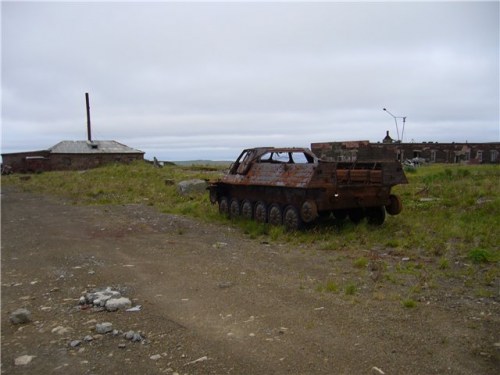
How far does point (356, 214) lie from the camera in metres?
11.3

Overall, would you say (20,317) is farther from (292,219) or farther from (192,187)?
(192,187)

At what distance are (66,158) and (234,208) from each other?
120ft

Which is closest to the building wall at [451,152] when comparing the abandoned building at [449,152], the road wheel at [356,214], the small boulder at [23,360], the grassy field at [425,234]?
the abandoned building at [449,152]

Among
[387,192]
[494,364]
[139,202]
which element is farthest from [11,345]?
[139,202]

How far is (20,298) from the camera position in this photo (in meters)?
5.72

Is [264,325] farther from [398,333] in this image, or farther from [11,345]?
[11,345]

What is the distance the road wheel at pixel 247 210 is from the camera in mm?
11820

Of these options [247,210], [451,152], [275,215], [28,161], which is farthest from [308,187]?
[28,161]

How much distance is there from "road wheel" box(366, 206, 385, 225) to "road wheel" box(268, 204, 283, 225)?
2.18m

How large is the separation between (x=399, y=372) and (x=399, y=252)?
181 inches

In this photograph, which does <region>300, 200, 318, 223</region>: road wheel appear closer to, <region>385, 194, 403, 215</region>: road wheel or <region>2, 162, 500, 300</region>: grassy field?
<region>2, 162, 500, 300</region>: grassy field

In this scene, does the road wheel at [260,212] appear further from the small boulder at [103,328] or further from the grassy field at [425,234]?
the small boulder at [103,328]

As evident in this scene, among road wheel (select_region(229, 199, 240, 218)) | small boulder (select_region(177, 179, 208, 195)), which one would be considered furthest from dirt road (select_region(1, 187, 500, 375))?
small boulder (select_region(177, 179, 208, 195))

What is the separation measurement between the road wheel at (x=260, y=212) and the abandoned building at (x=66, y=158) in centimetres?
3724
